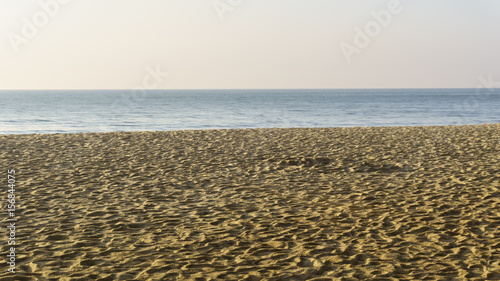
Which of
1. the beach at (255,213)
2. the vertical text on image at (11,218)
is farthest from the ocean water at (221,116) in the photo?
the vertical text on image at (11,218)

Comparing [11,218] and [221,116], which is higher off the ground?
[11,218]

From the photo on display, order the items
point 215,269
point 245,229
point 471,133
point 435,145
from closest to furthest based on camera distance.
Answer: point 215,269 → point 245,229 → point 435,145 → point 471,133

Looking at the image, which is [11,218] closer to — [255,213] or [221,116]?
[255,213]

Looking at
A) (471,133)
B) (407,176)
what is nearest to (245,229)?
(407,176)

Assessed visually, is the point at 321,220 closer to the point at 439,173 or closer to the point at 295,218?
the point at 295,218

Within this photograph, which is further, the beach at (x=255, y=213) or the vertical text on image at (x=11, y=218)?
the vertical text on image at (x=11, y=218)

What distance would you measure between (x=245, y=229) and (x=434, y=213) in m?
3.18

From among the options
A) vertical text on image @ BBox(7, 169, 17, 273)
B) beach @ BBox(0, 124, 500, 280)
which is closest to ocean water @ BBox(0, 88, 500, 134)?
beach @ BBox(0, 124, 500, 280)

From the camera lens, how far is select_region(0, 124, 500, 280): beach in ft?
18.0

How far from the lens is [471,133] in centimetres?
1956

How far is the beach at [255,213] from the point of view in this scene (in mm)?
5488

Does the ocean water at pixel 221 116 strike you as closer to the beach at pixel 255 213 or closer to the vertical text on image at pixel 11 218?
the beach at pixel 255 213

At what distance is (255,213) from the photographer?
25.6 ft

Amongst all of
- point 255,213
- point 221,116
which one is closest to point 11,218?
point 255,213
